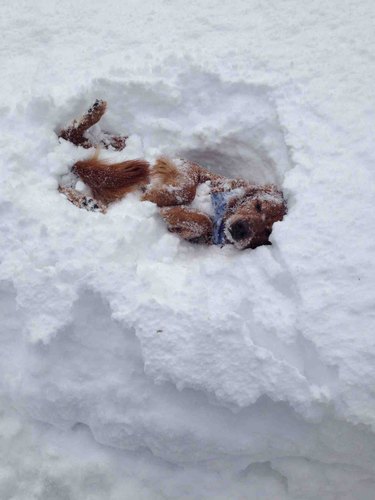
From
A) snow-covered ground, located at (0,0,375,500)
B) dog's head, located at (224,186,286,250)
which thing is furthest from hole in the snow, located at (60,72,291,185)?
dog's head, located at (224,186,286,250)

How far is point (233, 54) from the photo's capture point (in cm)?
210

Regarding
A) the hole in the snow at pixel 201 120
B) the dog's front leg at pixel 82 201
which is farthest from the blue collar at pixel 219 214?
the dog's front leg at pixel 82 201

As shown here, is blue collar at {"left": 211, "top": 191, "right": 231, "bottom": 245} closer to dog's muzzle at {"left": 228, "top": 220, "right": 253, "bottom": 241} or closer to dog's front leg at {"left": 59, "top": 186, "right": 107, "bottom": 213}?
dog's muzzle at {"left": 228, "top": 220, "right": 253, "bottom": 241}

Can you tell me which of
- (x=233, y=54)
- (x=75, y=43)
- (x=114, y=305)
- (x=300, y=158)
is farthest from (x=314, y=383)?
(x=75, y=43)

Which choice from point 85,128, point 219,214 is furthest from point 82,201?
point 219,214

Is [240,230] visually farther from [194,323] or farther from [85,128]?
[85,128]

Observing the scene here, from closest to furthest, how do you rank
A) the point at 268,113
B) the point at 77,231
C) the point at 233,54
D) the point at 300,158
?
the point at 77,231 < the point at 300,158 < the point at 268,113 < the point at 233,54

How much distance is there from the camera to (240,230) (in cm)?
167

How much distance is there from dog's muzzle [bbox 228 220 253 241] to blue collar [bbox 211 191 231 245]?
0.17 feet

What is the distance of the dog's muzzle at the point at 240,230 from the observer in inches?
65.3

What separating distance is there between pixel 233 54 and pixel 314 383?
4.14ft

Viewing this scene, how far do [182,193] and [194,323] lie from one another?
0.47 m

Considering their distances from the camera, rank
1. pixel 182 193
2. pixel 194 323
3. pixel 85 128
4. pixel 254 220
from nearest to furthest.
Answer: pixel 194 323 < pixel 254 220 < pixel 182 193 < pixel 85 128

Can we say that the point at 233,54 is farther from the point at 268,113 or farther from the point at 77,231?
the point at 77,231
